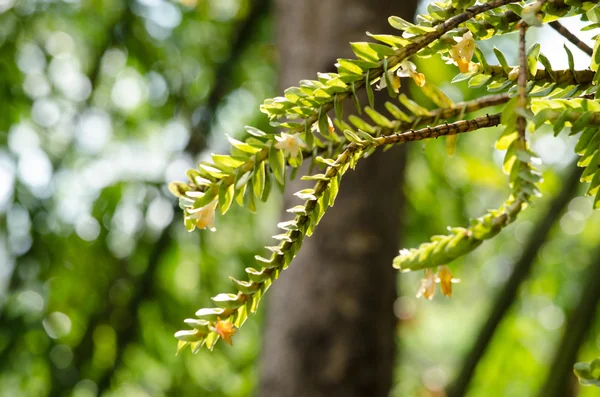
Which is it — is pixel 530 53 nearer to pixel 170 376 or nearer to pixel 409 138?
pixel 409 138

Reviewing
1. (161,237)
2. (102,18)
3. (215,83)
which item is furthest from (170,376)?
(102,18)

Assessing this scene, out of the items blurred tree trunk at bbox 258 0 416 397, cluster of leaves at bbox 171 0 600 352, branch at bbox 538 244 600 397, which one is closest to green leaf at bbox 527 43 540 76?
cluster of leaves at bbox 171 0 600 352

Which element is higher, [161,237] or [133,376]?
[161,237]

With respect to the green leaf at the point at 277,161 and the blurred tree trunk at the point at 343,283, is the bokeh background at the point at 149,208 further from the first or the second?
the green leaf at the point at 277,161

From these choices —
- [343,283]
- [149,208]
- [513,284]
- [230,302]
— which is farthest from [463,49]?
[149,208]

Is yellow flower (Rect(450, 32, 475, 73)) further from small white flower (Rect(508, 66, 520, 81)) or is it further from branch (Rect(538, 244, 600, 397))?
branch (Rect(538, 244, 600, 397))

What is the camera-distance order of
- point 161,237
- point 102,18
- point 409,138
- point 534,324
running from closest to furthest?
point 409,138 → point 161,237 → point 102,18 → point 534,324
